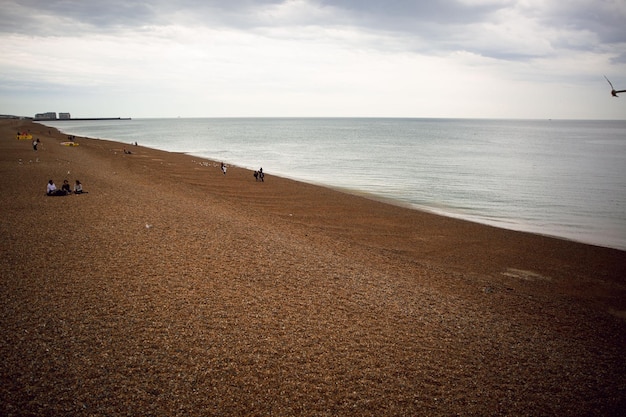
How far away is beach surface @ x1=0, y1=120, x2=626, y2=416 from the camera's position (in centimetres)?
640

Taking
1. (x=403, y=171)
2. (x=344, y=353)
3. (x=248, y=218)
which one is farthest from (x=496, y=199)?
(x=344, y=353)

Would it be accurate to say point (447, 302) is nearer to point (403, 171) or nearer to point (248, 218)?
point (248, 218)

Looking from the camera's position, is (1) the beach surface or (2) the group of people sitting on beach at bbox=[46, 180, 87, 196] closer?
(1) the beach surface

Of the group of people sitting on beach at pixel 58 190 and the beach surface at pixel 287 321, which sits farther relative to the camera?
the group of people sitting on beach at pixel 58 190

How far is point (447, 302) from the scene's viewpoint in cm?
1056

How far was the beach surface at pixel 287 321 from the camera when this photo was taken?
640 cm

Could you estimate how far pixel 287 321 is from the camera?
28.7ft

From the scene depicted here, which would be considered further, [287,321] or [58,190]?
[58,190]

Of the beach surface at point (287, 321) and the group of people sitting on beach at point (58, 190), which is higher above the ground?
the group of people sitting on beach at point (58, 190)

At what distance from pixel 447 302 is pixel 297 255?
5394 millimetres

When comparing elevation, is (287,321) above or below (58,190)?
below

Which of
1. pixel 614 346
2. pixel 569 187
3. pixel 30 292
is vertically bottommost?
pixel 614 346

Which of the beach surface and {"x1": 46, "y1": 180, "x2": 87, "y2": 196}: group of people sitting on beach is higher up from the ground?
{"x1": 46, "y1": 180, "x2": 87, "y2": 196}: group of people sitting on beach

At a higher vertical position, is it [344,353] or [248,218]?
[248,218]
